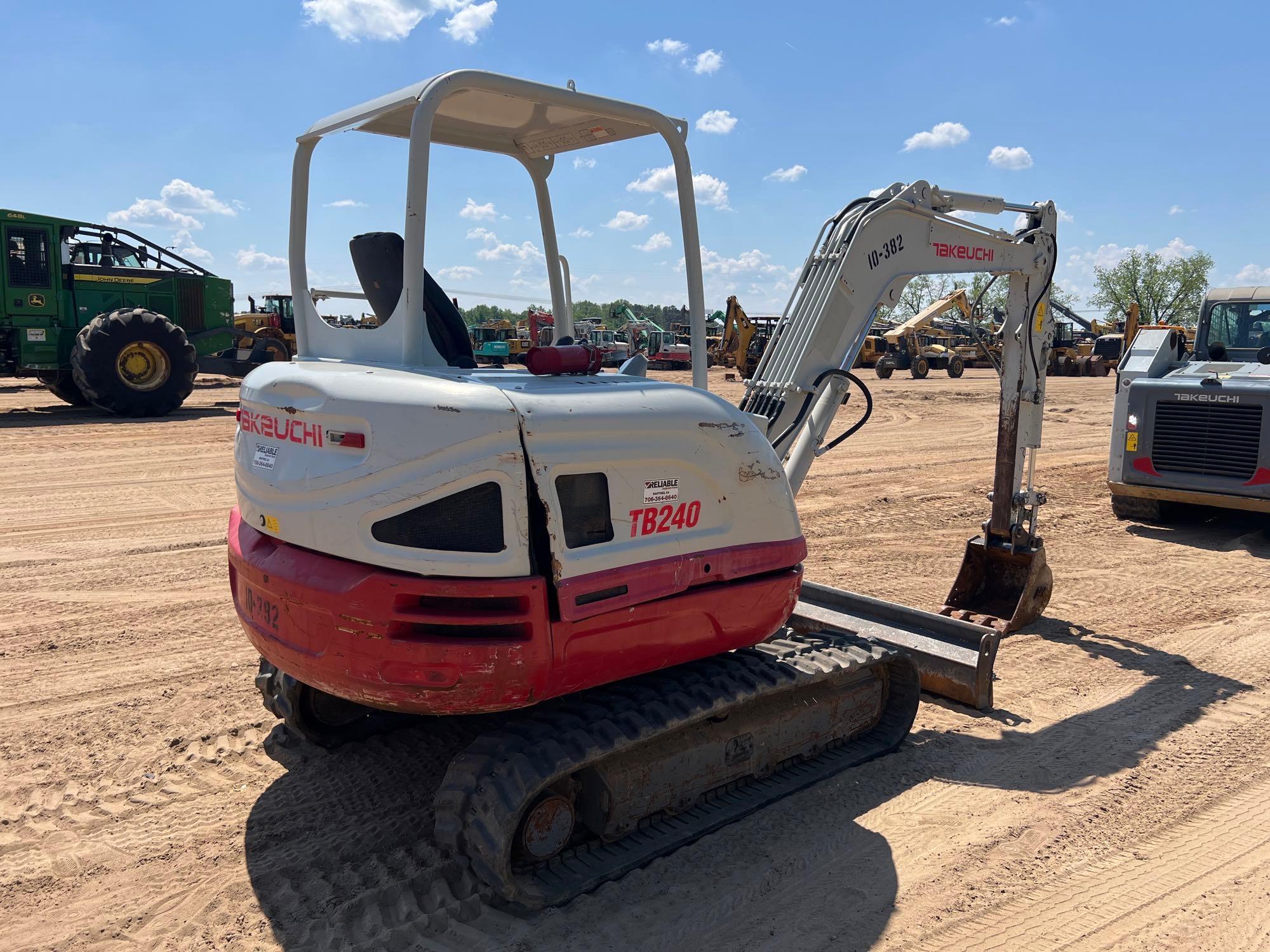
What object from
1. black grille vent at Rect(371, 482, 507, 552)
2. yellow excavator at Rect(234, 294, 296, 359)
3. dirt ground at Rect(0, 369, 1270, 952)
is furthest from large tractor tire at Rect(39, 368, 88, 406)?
black grille vent at Rect(371, 482, 507, 552)

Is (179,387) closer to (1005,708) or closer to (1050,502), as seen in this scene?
(1050,502)

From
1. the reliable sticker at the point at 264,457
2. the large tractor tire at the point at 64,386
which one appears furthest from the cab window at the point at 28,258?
the reliable sticker at the point at 264,457

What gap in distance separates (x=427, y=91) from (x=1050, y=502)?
9.27 m

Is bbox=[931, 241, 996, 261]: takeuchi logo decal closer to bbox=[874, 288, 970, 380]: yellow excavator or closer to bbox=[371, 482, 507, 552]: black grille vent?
bbox=[371, 482, 507, 552]: black grille vent

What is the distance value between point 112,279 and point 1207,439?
1654cm

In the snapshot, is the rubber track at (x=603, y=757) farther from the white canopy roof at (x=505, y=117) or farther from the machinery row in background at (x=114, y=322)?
the machinery row in background at (x=114, y=322)

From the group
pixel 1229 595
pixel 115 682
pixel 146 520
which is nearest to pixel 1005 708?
pixel 1229 595

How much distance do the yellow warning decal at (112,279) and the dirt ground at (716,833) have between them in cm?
1109

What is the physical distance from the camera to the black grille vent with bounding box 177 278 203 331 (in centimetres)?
1825

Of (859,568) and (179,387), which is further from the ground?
(179,387)

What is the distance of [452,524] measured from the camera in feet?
10.1

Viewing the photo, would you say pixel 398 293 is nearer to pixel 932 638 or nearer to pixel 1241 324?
pixel 932 638

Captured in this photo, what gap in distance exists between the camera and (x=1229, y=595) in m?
7.24

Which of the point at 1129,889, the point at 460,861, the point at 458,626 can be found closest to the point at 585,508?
the point at 458,626
